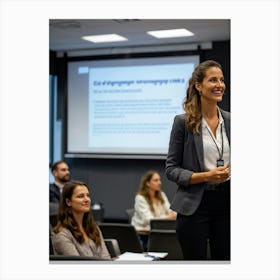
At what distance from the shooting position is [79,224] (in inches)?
117

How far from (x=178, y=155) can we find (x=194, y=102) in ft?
0.85

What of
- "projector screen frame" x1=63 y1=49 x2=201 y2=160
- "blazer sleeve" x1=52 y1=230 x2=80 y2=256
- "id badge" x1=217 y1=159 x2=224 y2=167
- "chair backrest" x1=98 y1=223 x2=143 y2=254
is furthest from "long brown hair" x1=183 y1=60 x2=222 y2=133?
"projector screen frame" x1=63 y1=49 x2=201 y2=160

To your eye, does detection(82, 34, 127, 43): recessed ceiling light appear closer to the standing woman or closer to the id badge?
the standing woman

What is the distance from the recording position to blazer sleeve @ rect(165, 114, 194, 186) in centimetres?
223

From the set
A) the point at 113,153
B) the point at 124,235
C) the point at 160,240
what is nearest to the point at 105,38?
the point at 113,153

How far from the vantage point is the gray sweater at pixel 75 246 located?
8.67 feet

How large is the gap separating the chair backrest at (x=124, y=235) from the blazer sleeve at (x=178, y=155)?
64.7 inches

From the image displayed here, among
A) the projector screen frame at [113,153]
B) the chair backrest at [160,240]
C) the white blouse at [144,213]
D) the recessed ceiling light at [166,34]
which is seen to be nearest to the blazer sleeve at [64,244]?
the chair backrest at [160,240]

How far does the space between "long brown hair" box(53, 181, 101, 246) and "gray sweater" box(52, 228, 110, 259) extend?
0.09 feet

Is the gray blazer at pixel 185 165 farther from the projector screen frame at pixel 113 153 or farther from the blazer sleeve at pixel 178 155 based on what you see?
the projector screen frame at pixel 113 153

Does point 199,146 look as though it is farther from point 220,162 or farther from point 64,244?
point 64,244

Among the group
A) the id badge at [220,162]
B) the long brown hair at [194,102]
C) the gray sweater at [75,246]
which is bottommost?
the gray sweater at [75,246]

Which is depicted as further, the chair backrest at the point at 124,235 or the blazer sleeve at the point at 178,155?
the chair backrest at the point at 124,235

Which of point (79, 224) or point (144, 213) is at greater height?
point (79, 224)
